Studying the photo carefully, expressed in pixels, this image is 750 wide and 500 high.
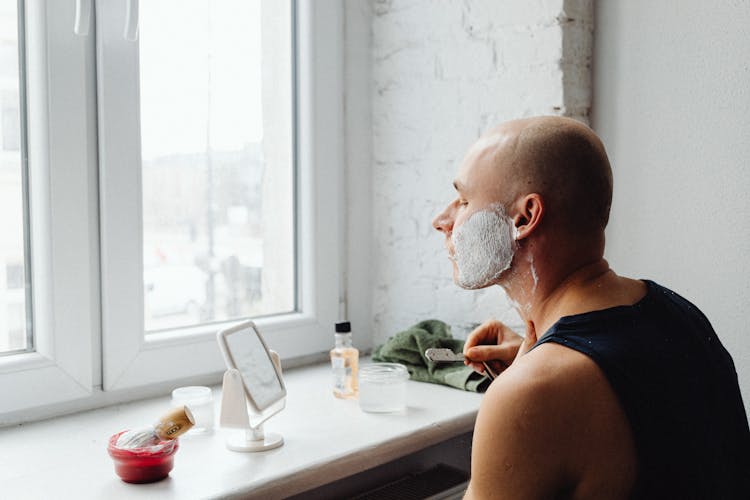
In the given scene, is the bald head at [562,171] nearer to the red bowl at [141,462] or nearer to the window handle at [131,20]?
the red bowl at [141,462]

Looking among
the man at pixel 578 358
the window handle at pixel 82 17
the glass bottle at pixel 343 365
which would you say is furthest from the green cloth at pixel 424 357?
the window handle at pixel 82 17

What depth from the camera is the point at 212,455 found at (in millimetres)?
1205

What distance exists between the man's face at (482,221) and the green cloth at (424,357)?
0.55 metres

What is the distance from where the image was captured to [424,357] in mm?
1648

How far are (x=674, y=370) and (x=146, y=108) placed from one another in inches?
45.6

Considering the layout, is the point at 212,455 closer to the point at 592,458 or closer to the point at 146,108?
the point at 592,458

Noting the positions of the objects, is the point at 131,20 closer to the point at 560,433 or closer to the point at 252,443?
the point at 252,443

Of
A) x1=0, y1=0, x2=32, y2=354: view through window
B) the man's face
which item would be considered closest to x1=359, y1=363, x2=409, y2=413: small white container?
the man's face

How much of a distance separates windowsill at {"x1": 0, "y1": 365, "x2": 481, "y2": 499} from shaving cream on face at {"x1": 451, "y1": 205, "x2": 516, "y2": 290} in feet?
1.22

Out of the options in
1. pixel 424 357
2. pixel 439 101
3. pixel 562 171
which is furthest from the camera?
pixel 439 101

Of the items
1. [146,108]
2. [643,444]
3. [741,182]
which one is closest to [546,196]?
[643,444]

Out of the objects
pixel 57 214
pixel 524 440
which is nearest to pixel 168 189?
pixel 57 214

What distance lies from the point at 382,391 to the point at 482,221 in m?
0.52

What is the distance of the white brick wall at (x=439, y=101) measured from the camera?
5.22ft
